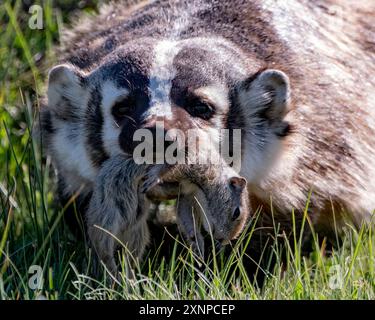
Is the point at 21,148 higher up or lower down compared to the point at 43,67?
lower down

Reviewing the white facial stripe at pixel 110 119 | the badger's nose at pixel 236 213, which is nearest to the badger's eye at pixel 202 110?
the white facial stripe at pixel 110 119

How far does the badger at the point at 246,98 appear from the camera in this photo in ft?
10.5

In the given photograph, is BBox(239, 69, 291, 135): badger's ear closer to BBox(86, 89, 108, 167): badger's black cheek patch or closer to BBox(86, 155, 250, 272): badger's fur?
BBox(86, 155, 250, 272): badger's fur

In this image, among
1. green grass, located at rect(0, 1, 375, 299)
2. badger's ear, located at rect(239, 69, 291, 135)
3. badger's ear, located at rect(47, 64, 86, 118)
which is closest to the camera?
green grass, located at rect(0, 1, 375, 299)

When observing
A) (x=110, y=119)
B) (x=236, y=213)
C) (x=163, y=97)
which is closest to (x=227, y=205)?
(x=236, y=213)

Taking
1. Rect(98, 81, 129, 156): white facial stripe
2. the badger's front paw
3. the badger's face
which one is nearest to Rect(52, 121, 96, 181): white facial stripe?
Rect(98, 81, 129, 156): white facial stripe

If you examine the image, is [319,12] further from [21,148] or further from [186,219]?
[21,148]

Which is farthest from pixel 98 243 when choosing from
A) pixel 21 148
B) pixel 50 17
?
pixel 50 17

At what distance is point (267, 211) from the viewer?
349cm

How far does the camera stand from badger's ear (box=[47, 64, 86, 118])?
3.41m

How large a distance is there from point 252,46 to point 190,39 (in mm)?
254

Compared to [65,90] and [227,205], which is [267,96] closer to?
[227,205]

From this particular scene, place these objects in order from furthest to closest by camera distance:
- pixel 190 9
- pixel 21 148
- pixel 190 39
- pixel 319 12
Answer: pixel 21 148 → pixel 319 12 → pixel 190 9 → pixel 190 39

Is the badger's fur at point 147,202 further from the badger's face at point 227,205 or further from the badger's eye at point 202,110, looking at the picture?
the badger's eye at point 202,110
